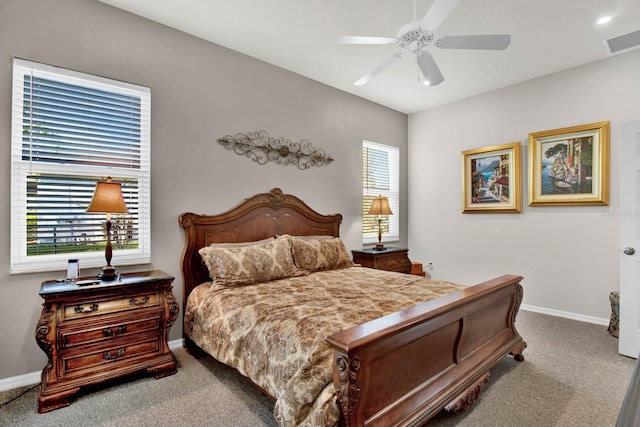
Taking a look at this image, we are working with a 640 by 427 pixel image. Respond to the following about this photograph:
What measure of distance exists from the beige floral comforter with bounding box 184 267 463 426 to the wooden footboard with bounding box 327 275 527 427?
0.58 feet

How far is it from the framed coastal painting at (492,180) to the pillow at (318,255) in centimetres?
222

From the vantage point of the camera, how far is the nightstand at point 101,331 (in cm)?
211

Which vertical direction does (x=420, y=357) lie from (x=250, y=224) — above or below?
below

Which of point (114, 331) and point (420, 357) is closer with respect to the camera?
point (420, 357)

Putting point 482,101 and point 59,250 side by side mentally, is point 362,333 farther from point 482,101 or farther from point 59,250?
point 482,101

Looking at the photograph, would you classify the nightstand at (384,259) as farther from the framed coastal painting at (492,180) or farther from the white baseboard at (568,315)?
the white baseboard at (568,315)

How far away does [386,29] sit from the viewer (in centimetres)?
304

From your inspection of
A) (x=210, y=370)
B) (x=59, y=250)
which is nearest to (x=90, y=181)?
(x=59, y=250)

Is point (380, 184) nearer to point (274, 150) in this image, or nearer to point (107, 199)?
point (274, 150)

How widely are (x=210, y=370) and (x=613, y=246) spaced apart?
14.0ft

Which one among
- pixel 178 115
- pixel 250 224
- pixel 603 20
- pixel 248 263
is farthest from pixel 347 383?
pixel 603 20

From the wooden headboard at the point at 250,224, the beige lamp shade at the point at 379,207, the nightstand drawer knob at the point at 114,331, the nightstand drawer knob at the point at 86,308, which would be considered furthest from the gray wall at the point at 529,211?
the nightstand drawer knob at the point at 86,308

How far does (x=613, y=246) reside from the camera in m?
3.58

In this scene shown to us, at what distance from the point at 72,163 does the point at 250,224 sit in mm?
1614
